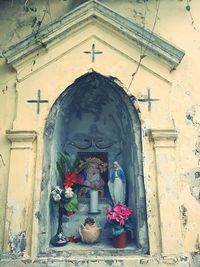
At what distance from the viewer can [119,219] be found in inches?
169

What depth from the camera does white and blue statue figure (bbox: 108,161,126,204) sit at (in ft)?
15.7

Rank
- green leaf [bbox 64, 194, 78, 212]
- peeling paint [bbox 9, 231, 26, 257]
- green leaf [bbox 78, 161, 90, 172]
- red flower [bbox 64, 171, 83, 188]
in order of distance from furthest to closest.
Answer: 1. green leaf [bbox 78, 161, 90, 172]
2. red flower [bbox 64, 171, 83, 188]
3. green leaf [bbox 64, 194, 78, 212]
4. peeling paint [bbox 9, 231, 26, 257]

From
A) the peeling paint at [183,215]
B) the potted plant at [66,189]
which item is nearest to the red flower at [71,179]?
the potted plant at [66,189]

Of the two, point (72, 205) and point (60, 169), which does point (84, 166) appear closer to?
point (60, 169)

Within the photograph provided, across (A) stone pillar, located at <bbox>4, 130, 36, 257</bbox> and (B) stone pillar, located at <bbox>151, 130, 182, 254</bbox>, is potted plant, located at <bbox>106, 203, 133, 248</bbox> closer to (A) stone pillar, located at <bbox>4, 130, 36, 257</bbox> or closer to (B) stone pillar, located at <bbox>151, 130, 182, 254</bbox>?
(B) stone pillar, located at <bbox>151, 130, 182, 254</bbox>

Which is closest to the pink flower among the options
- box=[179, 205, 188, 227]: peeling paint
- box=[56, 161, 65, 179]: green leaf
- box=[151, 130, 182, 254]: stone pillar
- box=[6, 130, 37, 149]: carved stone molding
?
box=[151, 130, 182, 254]: stone pillar

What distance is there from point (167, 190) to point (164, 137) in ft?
2.39

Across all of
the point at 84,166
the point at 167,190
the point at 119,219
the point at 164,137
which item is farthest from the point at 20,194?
the point at 164,137

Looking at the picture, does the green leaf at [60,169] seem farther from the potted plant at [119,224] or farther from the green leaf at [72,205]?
the potted plant at [119,224]

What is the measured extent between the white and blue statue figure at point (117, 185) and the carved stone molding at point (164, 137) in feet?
2.52

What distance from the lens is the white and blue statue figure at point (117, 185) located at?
189 inches

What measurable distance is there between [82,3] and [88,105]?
1713mm

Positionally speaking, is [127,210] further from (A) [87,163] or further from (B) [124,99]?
(B) [124,99]

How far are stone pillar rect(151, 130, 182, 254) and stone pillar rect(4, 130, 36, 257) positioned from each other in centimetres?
170
